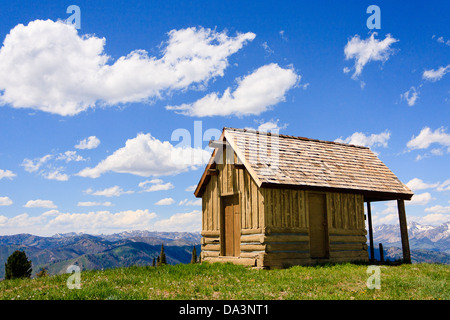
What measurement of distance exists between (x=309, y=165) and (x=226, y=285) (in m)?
9.55

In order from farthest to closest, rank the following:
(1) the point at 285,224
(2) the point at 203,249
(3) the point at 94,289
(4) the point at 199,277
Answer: (2) the point at 203,249 → (1) the point at 285,224 → (4) the point at 199,277 → (3) the point at 94,289

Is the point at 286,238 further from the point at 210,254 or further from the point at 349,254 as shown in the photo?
the point at 210,254

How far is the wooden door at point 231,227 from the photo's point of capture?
1958cm

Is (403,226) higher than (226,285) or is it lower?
higher

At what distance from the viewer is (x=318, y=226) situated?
19.4m

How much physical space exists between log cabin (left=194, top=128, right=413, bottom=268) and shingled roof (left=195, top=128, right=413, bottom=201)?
5 cm

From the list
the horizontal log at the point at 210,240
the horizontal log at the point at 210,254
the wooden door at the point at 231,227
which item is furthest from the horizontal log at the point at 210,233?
the horizontal log at the point at 210,254

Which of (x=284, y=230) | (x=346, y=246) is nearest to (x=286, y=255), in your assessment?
(x=284, y=230)

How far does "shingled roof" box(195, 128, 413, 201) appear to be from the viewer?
18.5 meters
